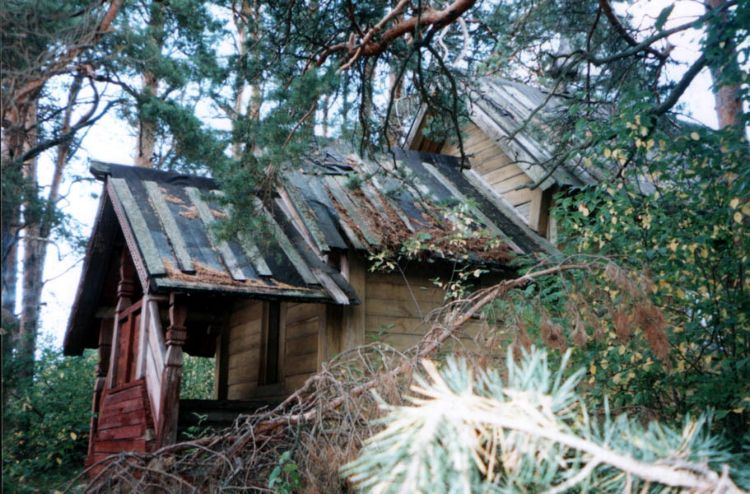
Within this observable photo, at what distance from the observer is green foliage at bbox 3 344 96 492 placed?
10.9 meters

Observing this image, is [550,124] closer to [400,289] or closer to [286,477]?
[400,289]

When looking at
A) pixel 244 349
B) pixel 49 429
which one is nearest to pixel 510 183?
pixel 244 349

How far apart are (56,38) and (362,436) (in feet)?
21.1

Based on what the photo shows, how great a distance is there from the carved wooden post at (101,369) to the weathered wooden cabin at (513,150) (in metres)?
6.64

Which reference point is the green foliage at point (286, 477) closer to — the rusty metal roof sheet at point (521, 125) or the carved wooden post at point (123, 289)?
the rusty metal roof sheet at point (521, 125)

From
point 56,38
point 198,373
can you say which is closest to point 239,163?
point 56,38

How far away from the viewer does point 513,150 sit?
11.6m

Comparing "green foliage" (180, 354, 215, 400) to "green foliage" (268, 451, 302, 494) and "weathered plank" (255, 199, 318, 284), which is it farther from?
"green foliage" (268, 451, 302, 494)

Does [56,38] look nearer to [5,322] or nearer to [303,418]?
[5,322]

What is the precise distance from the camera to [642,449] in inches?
47.3

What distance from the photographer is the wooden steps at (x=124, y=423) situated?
26.8ft

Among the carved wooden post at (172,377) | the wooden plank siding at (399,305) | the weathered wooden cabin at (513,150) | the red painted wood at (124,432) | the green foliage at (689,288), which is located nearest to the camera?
the green foliage at (689,288)

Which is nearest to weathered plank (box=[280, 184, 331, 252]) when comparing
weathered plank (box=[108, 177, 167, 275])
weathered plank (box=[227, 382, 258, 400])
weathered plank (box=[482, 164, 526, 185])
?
weathered plank (box=[108, 177, 167, 275])

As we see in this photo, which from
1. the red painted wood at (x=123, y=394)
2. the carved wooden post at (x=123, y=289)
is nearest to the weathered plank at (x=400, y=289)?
the red painted wood at (x=123, y=394)
